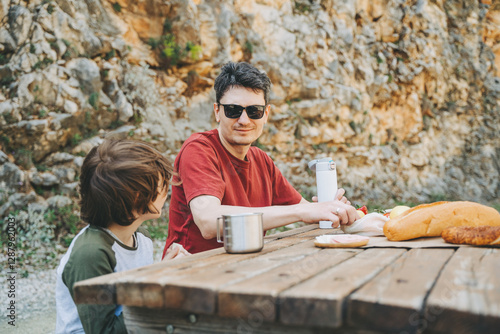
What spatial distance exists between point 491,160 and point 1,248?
15.3m

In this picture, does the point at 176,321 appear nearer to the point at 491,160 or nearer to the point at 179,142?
the point at 179,142

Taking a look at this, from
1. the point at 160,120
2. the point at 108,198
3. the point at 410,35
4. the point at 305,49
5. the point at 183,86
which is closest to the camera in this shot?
the point at 108,198

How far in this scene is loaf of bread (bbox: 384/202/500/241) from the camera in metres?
1.60

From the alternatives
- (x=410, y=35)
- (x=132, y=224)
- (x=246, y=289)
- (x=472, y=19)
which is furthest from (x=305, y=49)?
(x=246, y=289)

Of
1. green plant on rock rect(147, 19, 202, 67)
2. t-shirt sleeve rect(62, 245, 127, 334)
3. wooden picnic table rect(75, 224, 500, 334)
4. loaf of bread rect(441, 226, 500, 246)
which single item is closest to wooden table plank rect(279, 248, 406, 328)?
wooden picnic table rect(75, 224, 500, 334)

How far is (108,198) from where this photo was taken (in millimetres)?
1549

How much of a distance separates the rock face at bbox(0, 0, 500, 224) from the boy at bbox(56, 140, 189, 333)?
476cm

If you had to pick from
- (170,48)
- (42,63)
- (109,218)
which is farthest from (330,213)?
(170,48)

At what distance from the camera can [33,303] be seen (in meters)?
3.71

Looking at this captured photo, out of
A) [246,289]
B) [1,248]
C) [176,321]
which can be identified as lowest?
[1,248]

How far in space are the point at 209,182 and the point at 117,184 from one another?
501 mm

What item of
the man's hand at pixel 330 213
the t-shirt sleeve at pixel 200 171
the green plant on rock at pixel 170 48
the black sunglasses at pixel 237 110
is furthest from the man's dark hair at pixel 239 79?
the green plant on rock at pixel 170 48

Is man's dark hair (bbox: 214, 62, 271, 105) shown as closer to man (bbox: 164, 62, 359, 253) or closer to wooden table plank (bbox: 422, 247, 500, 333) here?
man (bbox: 164, 62, 359, 253)

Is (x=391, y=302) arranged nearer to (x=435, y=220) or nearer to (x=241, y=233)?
Answer: (x=241, y=233)
